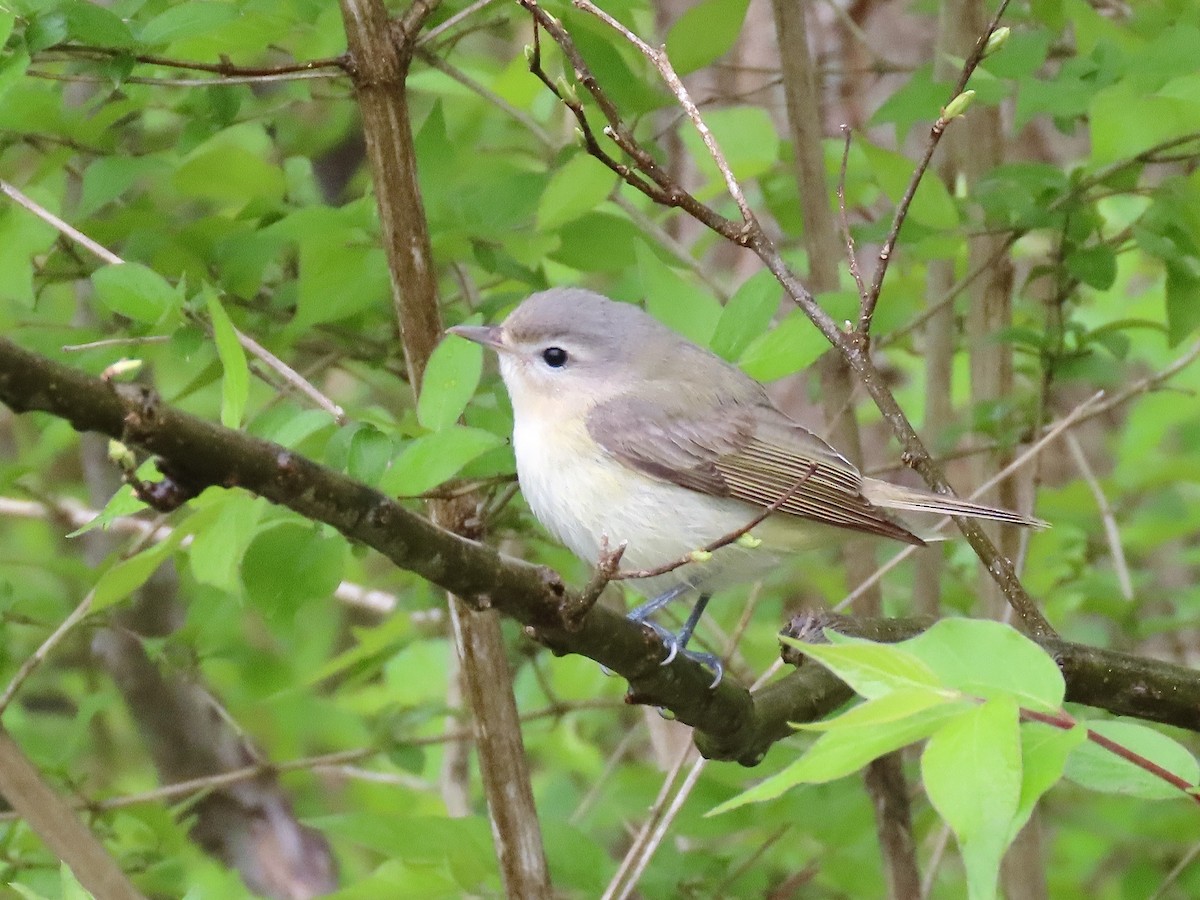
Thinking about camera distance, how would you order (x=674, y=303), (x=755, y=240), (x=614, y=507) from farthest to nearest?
(x=614, y=507) < (x=674, y=303) < (x=755, y=240)

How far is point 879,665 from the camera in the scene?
147 cm

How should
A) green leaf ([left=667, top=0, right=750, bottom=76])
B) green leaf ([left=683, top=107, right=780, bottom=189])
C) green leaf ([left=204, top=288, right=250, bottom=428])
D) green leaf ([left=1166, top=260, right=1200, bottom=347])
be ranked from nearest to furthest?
green leaf ([left=204, top=288, right=250, bottom=428]) → green leaf ([left=667, top=0, right=750, bottom=76]) → green leaf ([left=1166, top=260, right=1200, bottom=347]) → green leaf ([left=683, top=107, right=780, bottom=189])

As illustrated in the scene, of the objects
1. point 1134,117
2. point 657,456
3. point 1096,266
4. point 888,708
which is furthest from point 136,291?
point 1096,266

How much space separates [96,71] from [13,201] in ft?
1.30

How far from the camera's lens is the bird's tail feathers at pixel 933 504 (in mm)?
2750

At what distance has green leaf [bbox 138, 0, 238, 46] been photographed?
7.83 feet

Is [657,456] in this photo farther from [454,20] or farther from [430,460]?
[430,460]

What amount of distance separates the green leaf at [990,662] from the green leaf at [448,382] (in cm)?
96

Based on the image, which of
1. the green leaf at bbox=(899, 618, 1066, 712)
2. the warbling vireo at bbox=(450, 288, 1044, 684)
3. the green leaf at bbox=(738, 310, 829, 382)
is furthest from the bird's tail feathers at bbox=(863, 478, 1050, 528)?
the green leaf at bbox=(899, 618, 1066, 712)

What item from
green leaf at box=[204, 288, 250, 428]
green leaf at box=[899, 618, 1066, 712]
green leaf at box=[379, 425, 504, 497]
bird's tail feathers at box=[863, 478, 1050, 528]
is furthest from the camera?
bird's tail feathers at box=[863, 478, 1050, 528]

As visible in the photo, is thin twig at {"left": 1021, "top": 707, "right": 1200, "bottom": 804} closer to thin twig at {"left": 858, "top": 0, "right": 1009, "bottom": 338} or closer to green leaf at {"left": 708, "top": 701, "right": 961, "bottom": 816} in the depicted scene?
green leaf at {"left": 708, "top": 701, "right": 961, "bottom": 816}

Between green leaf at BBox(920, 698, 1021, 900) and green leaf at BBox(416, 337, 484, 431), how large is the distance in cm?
106

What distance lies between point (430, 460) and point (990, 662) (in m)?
0.86

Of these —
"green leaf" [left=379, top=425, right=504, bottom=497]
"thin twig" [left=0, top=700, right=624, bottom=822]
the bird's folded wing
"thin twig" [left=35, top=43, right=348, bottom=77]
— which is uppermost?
"thin twig" [left=35, top=43, right=348, bottom=77]
